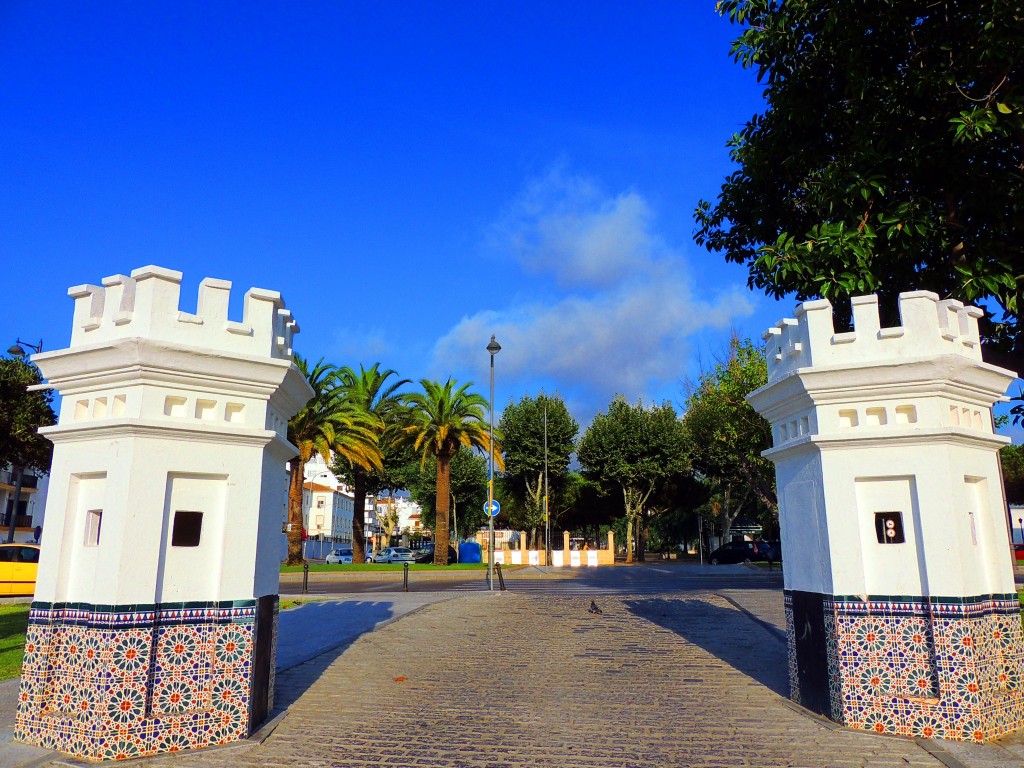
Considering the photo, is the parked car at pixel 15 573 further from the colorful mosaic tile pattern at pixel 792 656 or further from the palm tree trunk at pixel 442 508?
the colorful mosaic tile pattern at pixel 792 656

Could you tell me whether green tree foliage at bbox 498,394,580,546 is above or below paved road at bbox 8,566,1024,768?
above

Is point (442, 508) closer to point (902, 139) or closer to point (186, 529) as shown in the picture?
point (902, 139)

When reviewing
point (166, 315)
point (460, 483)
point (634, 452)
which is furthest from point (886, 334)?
point (460, 483)

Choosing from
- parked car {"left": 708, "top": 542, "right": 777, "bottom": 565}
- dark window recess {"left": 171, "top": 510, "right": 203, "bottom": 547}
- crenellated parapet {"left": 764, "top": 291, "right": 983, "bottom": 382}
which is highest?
crenellated parapet {"left": 764, "top": 291, "right": 983, "bottom": 382}

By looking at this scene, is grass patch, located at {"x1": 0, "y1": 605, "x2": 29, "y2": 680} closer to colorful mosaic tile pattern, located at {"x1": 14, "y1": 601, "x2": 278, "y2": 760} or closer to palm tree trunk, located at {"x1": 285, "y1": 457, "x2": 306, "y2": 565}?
colorful mosaic tile pattern, located at {"x1": 14, "y1": 601, "x2": 278, "y2": 760}

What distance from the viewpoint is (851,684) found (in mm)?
6309

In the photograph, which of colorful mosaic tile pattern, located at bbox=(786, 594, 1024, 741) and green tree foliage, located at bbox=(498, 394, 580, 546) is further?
green tree foliage, located at bbox=(498, 394, 580, 546)

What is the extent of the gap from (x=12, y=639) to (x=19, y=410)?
48.1 ft

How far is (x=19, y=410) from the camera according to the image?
2347 cm

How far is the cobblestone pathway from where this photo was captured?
18.4ft

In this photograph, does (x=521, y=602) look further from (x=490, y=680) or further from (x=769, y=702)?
(x=769, y=702)

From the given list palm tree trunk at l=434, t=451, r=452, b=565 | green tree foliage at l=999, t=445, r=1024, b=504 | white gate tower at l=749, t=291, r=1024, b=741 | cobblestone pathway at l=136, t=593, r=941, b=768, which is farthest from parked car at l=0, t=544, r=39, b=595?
green tree foliage at l=999, t=445, r=1024, b=504

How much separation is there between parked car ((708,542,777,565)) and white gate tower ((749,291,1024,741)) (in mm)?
33713

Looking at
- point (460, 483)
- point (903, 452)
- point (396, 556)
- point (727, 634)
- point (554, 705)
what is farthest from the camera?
point (460, 483)
